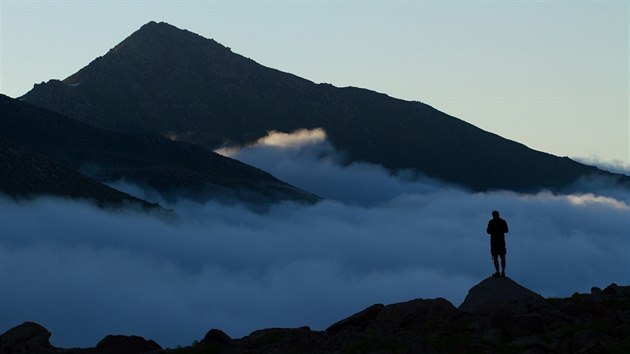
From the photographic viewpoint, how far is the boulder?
35000 millimetres

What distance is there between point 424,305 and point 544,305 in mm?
4038

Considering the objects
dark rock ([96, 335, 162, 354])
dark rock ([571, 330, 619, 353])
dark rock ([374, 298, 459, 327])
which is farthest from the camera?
dark rock ([96, 335, 162, 354])

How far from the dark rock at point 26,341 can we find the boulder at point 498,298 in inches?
577

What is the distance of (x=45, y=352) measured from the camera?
34625 millimetres

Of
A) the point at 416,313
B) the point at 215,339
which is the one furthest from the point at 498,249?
the point at 215,339

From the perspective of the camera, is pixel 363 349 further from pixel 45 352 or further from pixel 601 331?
pixel 45 352

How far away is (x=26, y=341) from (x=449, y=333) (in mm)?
15030

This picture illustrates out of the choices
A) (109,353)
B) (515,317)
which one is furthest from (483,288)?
(109,353)

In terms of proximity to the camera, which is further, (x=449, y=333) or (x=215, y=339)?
(x=215, y=339)

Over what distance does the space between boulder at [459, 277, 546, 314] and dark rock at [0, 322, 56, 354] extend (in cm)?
1465

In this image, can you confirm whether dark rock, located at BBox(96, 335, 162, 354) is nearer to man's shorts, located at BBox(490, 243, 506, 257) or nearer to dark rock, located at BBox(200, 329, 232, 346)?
dark rock, located at BBox(200, 329, 232, 346)

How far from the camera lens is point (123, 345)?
34688 millimetres

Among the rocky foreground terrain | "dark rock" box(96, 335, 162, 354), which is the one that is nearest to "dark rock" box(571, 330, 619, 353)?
the rocky foreground terrain

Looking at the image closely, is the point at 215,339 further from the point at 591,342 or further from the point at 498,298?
the point at 591,342
